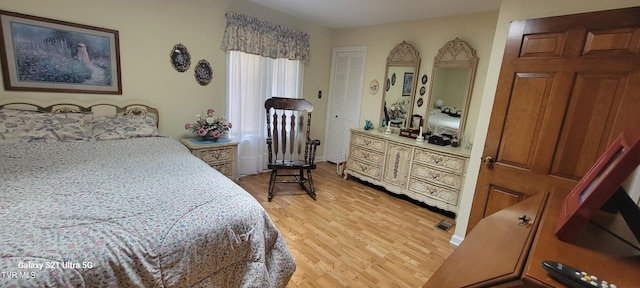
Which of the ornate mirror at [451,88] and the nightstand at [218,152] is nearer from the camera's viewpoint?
the nightstand at [218,152]

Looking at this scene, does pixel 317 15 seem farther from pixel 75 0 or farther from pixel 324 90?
pixel 75 0

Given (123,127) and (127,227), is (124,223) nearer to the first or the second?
(127,227)

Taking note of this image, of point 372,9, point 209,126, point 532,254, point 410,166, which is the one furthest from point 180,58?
point 532,254

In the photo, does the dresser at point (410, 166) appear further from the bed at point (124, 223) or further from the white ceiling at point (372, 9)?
the bed at point (124, 223)

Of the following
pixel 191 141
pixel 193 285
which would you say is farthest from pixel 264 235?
pixel 191 141

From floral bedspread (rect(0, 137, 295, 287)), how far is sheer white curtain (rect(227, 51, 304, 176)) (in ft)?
6.06

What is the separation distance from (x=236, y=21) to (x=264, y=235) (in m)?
2.80

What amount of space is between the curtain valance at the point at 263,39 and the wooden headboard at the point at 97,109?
1153mm

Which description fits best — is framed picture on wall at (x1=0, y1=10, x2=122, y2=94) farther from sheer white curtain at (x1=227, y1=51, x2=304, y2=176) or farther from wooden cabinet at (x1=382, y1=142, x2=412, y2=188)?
wooden cabinet at (x1=382, y1=142, x2=412, y2=188)

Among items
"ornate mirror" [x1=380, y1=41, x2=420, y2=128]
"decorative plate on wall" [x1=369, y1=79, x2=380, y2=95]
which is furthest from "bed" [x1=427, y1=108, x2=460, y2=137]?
"decorative plate on wall" [x1=369, y1=79, x2=380, y2=95]

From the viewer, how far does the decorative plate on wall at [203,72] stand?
3.15 metres

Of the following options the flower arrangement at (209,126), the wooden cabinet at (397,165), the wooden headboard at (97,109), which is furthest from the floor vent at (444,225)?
the wooden headboard at (97,109)

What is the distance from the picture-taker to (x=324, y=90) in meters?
4.56

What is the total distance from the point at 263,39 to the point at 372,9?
1452 millimetres
